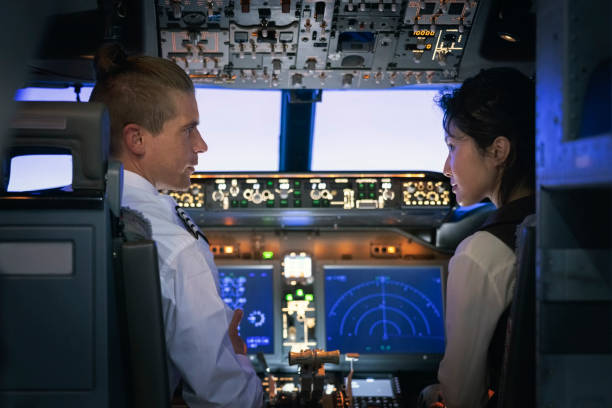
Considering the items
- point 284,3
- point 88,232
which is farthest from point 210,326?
point 284,3

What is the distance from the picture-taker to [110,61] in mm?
1669

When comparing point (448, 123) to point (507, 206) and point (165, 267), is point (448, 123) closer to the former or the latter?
point (507, 206)

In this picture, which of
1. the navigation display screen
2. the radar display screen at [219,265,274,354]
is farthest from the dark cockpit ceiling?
the navigation display screen

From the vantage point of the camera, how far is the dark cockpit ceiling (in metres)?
2.19

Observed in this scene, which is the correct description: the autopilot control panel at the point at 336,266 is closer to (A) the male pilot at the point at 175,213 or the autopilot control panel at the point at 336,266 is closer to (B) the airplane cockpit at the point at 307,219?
(B) the airplane cockpit at the point at 307,219

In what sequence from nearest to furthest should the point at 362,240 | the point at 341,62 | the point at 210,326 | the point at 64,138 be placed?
1. the point at 64,138
2. the point at 210,326
3. the point at 341,62
4. the point at 362,240

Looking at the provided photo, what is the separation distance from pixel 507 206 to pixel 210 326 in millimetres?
867

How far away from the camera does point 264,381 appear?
284cm

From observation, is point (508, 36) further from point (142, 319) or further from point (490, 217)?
point (142, 319)

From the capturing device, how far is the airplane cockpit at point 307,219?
1147mm

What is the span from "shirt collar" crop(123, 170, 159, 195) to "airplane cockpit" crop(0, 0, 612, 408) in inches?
7.2

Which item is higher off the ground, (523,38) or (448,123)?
(523,38)

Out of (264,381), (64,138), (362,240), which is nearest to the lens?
(64,138)

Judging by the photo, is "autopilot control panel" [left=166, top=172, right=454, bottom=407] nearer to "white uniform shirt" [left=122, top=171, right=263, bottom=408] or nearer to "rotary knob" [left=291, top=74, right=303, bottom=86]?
"rotary knob" [left=291, top=74, right=303, bottom=86]
